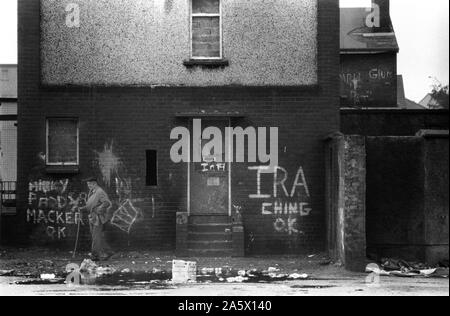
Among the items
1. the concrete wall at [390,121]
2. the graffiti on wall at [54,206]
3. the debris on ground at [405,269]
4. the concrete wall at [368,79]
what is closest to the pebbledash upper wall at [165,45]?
the graffiti on wall at [54,206]

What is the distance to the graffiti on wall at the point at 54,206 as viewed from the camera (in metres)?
19.3

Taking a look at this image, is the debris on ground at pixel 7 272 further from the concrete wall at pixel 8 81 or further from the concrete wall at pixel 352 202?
the concrete wall at pixel 8 81

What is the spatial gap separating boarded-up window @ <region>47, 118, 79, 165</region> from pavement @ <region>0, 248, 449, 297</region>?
2.27 metres

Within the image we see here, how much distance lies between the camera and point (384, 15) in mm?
38781

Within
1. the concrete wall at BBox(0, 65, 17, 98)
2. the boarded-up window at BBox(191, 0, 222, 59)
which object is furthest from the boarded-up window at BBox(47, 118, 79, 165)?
the concrete wall at BBox(0, 65, 17, 98)

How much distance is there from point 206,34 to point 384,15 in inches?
838

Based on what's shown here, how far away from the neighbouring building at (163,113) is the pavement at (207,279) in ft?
3.05

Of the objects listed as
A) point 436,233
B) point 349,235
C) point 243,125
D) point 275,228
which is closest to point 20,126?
point 243,125

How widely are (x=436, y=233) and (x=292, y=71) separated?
5.47m

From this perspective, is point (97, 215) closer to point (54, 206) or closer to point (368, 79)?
point (54, 206)

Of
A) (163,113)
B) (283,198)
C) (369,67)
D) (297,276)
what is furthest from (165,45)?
(369,67)

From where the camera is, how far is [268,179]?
19.4 metres

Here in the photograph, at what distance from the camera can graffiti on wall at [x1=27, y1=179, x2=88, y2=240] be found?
19.3 m
